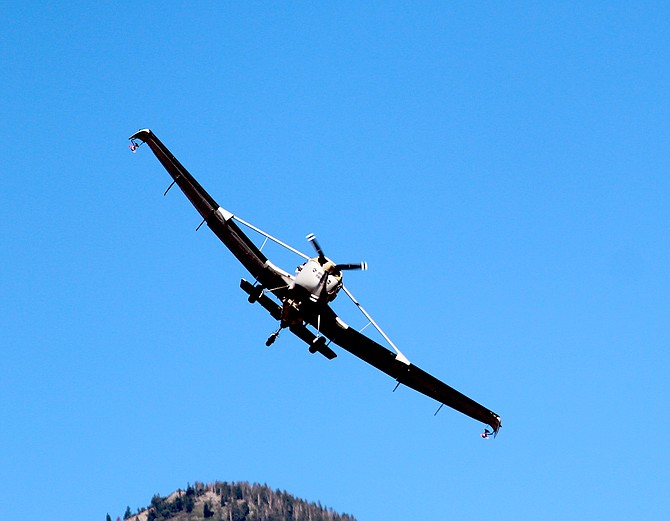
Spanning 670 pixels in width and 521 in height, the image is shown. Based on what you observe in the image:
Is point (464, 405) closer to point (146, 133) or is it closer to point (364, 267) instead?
point (364, 267)

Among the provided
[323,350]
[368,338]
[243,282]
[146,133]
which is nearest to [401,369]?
[368,338]

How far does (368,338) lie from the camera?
7988 centimetres

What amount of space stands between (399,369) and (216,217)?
18682 mm

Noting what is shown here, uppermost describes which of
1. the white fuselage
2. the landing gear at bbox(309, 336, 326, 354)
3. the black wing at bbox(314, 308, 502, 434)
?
the black wing at bbox(314, 308, 502, 434)

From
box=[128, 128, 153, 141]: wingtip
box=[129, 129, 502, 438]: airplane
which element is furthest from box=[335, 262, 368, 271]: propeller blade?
box=[128, 128, 153, 141]: wingtip

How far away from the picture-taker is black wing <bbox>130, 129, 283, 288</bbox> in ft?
246

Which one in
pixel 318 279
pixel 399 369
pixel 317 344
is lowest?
pixel 317 344

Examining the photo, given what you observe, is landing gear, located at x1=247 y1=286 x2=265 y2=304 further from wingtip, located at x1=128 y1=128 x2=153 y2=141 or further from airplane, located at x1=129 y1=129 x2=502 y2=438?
wingtip, located at x1=128 y1=128 x2=153 y2=141

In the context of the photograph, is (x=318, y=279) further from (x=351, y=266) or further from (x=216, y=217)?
(x=216, y=217)

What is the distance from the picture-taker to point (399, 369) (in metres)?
82.8

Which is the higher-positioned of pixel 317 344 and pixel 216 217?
pixel 216 217

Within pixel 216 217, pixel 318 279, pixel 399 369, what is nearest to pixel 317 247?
pixel 318 279

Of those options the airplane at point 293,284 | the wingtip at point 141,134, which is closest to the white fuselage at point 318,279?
the airplane at point 293,284

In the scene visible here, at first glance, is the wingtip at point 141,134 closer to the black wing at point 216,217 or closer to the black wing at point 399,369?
the black wing at point 216,217
